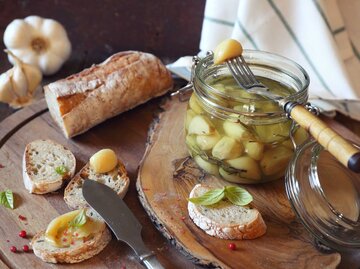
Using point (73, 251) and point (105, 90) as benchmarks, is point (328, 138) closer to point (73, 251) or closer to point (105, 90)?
point (73, 251)

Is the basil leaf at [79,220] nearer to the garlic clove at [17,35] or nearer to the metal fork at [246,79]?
the metal fork at [246,79]

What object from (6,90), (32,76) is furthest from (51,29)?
(6,90)

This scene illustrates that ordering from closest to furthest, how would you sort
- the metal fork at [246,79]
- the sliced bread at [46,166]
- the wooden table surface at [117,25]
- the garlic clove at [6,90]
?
the metal fork at [246,79] → the sliced bread at [46,166] → the garlic clove at [6,90] → the wooden table surface at [117,25]

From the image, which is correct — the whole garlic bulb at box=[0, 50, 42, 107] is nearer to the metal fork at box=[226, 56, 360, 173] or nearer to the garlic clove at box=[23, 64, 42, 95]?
the garlic clove at box=[23, 64, 42, 95]

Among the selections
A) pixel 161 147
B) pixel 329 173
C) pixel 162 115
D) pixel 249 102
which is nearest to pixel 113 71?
pixel 162 115

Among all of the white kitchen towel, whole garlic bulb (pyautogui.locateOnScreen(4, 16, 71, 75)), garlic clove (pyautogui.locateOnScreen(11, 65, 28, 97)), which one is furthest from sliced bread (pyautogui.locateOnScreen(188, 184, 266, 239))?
whole garlic bulb (pyautogui.locateOnScreen(4, 16, 71, 75))

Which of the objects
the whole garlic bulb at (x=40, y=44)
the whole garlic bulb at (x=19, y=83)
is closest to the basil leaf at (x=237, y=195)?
the whole garlic bulb at (x=19, y=83)

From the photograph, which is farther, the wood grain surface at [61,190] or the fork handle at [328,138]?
the wood grain surface at [61,190]
